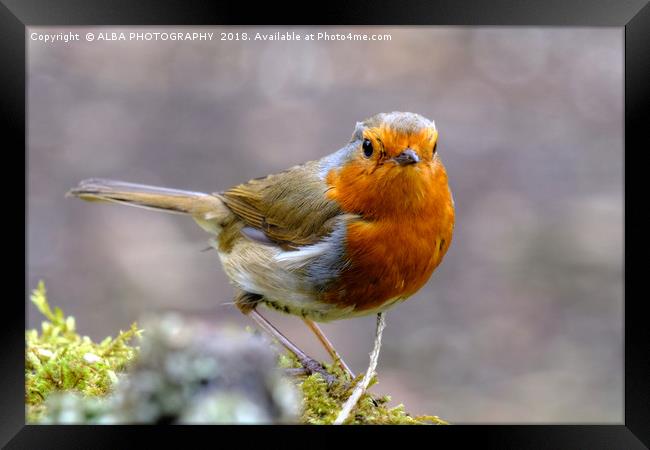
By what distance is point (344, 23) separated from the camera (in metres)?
2.79

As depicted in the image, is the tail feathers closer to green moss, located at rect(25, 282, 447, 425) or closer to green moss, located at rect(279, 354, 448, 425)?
green moss, located at rect(25, 282, 447, 425)

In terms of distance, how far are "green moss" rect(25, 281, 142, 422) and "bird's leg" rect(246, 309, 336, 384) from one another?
0.72 m

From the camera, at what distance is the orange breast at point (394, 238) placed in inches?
123

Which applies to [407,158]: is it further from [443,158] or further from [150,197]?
[443,158]

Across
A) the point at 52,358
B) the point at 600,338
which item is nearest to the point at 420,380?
the point at 600,338

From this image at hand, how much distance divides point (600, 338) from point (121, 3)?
4.91 m

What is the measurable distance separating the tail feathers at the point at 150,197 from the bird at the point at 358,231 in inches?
21.6

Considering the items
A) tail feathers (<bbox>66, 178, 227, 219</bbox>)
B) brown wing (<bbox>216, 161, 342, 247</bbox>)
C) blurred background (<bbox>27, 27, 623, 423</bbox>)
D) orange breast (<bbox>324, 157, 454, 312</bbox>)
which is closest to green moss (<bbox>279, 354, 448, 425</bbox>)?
orange breast (<bbox>324, 157, 454, 312</bbox>)

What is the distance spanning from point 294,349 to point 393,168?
3.67 feet

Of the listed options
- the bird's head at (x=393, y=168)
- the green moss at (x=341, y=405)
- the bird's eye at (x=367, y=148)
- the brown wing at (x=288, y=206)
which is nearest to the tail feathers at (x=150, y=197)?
the brown wing at (x=288, y=206)

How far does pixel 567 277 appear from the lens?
20.9 ft

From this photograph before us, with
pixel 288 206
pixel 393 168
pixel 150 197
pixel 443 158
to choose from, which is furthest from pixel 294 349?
pixel 443 158

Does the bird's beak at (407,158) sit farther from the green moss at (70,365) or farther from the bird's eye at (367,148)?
the green moss at (70,365)

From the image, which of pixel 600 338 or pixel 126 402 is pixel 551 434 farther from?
pixel 600 338
